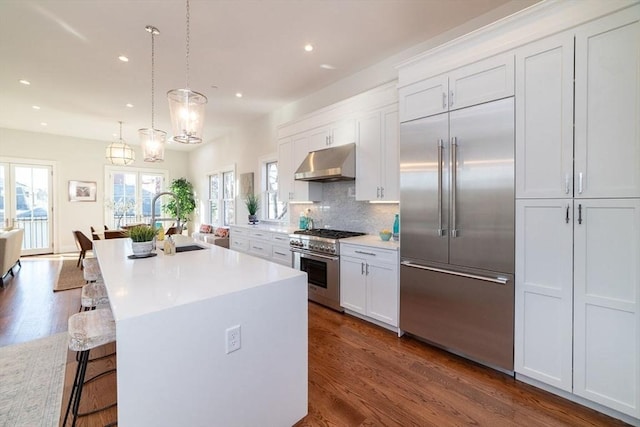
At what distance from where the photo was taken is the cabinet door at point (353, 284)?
3197 mm

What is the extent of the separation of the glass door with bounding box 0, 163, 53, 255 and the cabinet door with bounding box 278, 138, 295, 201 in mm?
6860

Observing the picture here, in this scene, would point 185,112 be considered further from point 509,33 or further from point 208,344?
point 509,33

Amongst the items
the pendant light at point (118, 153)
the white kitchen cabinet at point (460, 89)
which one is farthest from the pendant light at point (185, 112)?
the pendant light at point (118, 153)

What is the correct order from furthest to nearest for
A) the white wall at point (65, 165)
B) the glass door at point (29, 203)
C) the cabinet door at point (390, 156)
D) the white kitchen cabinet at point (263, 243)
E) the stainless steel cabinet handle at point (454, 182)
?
1. the white wall at point (65, 165)
2. the glass door at point (29, 203)
3. the white kitchen cabinet at point (263, 243)
4. the cabinet door at point (390, 156)
5. the stainless steel cabinet handle at point (454, 182)

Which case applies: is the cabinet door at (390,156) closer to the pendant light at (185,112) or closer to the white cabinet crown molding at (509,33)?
the white cabinet crown molding at (509,33)

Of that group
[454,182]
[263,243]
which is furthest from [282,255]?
[454,182]

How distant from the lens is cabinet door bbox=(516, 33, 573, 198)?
1.91m

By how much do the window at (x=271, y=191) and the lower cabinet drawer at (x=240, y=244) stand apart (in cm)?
76

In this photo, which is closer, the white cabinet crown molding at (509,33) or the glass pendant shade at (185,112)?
the white cabinet crown molding at (509,33)

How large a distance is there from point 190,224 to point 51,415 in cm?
802

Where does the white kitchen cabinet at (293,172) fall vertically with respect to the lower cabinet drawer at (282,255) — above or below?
above

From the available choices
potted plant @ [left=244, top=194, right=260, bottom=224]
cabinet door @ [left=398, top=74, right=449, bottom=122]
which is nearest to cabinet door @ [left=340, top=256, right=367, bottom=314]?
cabinet door @ [left=398, top=74, right=449, bottom=122]

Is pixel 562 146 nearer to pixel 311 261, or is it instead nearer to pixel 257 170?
pixel 311 261

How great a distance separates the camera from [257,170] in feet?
20.1
